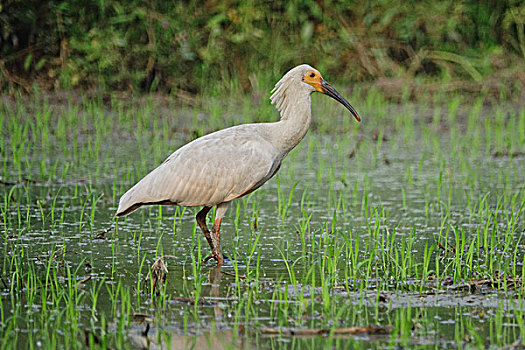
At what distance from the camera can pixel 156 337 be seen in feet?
12.9

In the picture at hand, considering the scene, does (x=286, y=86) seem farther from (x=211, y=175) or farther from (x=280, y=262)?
(x=280, y=262)

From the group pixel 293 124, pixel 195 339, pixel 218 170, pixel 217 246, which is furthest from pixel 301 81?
pixel 195 339

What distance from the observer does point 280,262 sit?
5434 mm

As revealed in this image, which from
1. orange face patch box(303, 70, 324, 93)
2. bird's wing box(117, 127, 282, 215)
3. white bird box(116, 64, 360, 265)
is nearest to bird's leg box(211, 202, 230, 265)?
white bird box(116, 64, 360, 265)

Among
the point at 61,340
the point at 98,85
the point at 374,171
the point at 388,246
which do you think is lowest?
the point at 61,340

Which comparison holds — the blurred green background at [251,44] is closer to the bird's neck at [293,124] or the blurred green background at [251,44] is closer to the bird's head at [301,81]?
the bird's head at [301,81]

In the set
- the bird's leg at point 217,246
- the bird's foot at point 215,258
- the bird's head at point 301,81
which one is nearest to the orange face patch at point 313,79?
the bird's head at point 301,81

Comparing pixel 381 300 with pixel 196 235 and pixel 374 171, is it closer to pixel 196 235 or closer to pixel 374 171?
pixel 196 235

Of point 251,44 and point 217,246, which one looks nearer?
point 217,246

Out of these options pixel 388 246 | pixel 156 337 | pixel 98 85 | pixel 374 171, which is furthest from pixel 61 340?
pixel 98 85

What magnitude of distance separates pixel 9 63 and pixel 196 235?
679 cm

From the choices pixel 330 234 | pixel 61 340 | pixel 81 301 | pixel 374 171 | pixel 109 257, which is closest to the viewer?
pixel 61 340

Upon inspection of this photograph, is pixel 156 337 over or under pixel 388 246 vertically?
under

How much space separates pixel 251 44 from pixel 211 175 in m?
7.85
